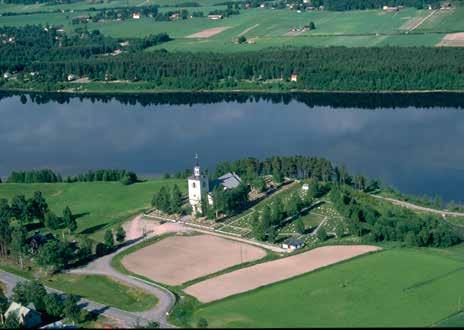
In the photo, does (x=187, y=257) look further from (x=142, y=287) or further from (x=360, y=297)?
(x=360, y=297)

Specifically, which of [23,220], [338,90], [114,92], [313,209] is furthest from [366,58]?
[23,220]

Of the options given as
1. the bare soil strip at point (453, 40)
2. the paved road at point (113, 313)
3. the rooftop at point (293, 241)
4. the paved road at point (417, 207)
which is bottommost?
the paved road at point (113, 313)

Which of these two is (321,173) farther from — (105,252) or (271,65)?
(271,65)

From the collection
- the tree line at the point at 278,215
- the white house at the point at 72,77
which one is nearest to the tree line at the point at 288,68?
the white house at the point at 72,77

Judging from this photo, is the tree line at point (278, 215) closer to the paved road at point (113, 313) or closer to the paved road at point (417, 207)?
the paved road at point (417, 207)

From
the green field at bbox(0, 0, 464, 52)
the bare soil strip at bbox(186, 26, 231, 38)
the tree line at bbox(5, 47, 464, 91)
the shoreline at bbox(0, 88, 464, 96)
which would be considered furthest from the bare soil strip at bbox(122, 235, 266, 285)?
the bare soil strip at bbox(186, 26, 231, 38)

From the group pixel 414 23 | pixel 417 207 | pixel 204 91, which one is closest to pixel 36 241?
pixel 417 207
